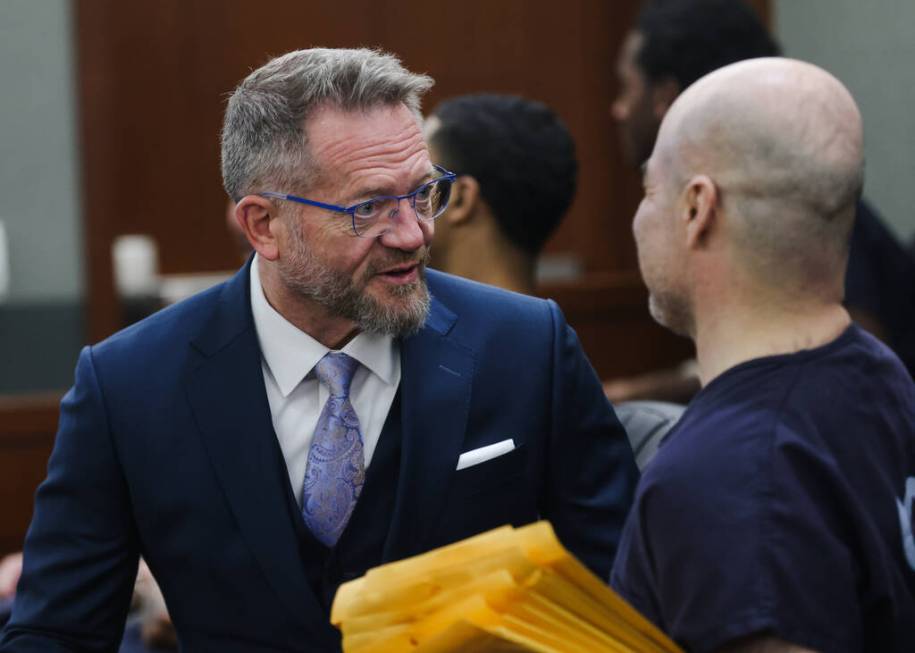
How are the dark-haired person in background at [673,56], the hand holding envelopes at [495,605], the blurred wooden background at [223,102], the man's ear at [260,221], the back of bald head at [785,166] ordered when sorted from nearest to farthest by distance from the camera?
the hand holding envelopes at [495,605], the back of bald head at [785,166], the man's ear at [260,221], the dark-haired person in background at [673,56], the blurred wooden background at [223,102]

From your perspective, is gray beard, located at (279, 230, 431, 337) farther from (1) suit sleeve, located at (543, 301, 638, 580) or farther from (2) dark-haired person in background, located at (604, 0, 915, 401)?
(2) dark-haired person in background, located at (604, 0, 915, 401)

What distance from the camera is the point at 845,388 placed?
1.38 m

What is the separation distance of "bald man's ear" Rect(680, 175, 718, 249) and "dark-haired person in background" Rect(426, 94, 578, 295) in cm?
116

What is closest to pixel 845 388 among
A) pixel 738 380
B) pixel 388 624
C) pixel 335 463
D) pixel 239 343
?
pixel 738 380

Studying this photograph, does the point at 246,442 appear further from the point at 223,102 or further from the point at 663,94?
the point at 223,102

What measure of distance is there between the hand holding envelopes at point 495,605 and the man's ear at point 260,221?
2.71 ft

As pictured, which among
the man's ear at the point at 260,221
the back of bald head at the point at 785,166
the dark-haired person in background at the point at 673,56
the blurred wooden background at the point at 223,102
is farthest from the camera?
the blurred wooden background at the point at 223,102

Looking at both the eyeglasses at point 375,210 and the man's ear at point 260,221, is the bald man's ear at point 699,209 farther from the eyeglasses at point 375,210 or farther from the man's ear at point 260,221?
the man's ear at point 260,221

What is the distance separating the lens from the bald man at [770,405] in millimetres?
1270

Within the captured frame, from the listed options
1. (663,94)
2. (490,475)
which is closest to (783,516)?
(490,475)

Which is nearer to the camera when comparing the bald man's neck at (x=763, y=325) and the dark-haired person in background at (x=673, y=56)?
the bald man's neck at (x=763, y=325)

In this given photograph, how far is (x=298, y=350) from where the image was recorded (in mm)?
1989

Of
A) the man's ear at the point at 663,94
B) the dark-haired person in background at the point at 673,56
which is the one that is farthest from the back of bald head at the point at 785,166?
the man's ear at the point at 663,94

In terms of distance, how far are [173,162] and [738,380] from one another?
3452 millimetres
